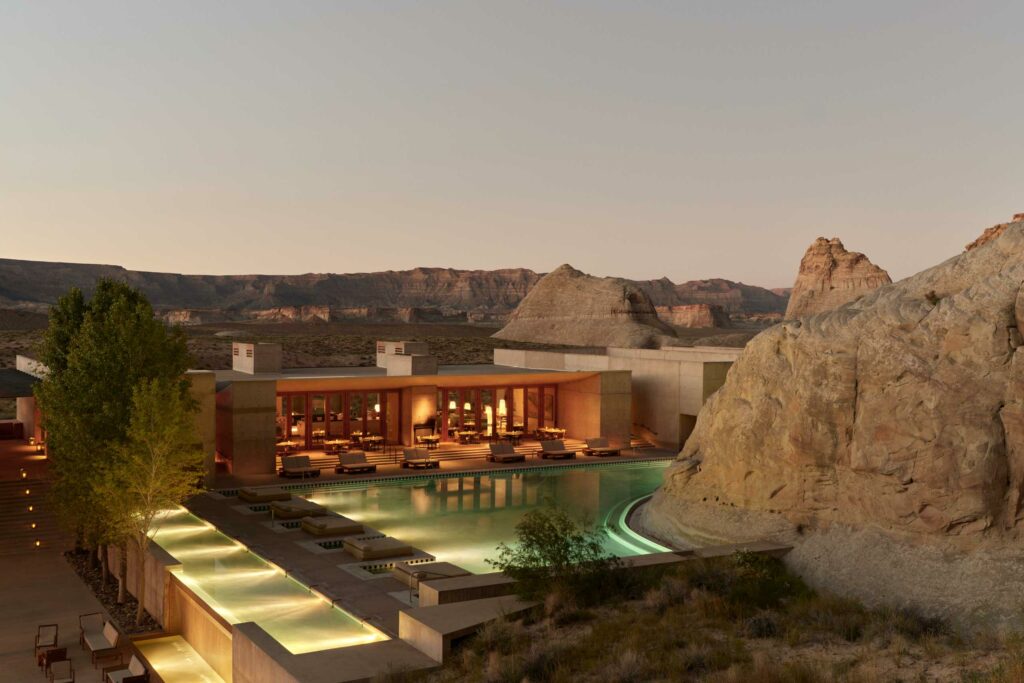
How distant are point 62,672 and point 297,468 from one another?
13187 millimetres

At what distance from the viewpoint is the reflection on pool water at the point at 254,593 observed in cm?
1138

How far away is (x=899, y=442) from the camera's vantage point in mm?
13836

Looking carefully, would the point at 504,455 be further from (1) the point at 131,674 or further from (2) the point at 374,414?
(1) the point at 131,674

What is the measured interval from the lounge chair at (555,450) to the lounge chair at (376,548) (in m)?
12.6

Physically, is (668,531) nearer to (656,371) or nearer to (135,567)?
(135,567)

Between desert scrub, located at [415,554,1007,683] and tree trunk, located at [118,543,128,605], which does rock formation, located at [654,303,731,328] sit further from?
desert scrub, located at [415,554,1007,683]

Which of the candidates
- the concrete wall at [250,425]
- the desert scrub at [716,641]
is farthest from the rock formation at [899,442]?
the concrete wall at [250,425]

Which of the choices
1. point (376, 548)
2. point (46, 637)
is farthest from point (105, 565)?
point (376, 548)

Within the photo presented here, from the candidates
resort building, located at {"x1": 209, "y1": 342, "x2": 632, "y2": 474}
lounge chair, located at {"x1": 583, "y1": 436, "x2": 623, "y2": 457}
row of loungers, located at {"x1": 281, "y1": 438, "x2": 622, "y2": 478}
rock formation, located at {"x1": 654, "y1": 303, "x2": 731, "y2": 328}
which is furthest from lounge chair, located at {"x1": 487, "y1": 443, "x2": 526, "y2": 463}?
rock formation, located at {"x1": 654, "y1": 303, "x2": 731, "y2": 328}

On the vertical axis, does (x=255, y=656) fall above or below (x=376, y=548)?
below

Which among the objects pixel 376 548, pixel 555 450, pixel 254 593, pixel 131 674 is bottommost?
pixel 131 674

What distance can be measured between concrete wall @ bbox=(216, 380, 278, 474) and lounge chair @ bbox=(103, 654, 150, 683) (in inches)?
517

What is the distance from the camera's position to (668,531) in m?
17.6

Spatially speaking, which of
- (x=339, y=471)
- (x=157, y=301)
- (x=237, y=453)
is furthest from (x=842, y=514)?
(x=157, y=301)
